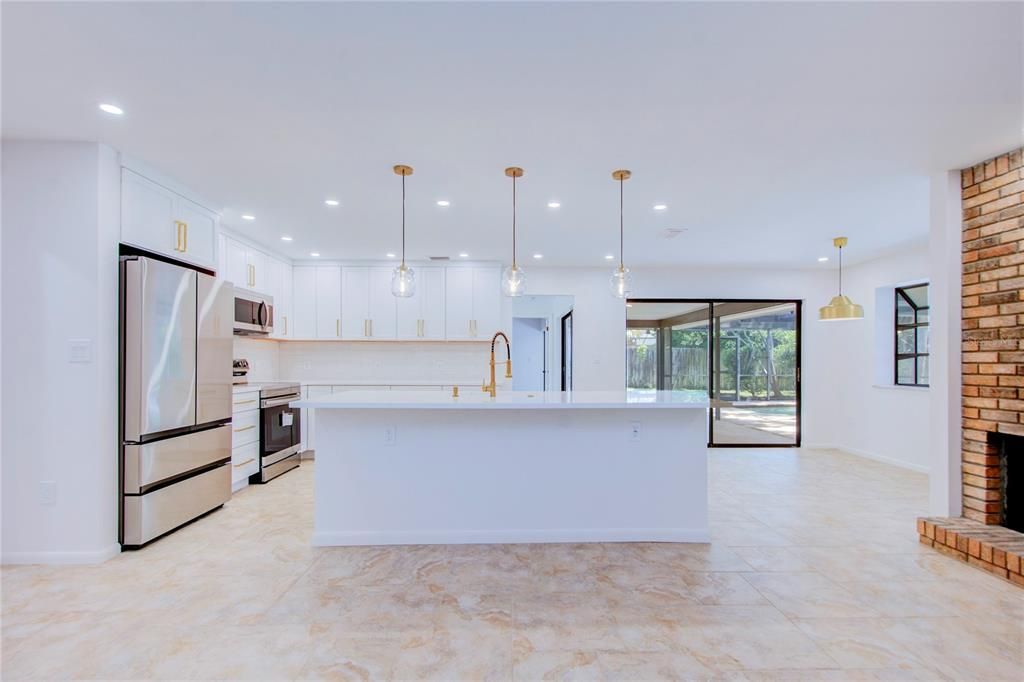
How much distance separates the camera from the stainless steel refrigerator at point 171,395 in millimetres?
2975

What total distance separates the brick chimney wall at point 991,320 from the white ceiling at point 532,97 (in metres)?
0.24

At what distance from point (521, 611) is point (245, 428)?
10.9ft

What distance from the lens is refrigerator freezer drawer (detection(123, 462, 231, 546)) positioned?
9.80 feet

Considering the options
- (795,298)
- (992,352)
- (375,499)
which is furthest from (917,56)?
(795,298)

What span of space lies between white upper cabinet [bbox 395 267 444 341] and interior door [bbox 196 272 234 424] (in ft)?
7.48

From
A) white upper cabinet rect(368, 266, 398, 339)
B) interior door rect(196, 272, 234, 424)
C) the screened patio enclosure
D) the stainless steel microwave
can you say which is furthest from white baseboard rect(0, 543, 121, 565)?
the screened patio enclosure

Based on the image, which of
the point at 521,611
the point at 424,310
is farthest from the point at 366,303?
the point at 521,611

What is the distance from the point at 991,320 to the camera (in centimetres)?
304

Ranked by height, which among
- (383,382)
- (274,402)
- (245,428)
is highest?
(383,382)

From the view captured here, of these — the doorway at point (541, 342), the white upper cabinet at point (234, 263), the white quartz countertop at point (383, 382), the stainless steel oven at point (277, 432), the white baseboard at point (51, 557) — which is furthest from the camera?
the doorway at point (541, 342)

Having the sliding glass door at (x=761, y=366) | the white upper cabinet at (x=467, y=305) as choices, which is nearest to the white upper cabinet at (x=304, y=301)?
the white upper cabinet at (x=467, y=305)

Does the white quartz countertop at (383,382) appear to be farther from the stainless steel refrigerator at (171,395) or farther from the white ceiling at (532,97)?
the white ceiling at (532,97)

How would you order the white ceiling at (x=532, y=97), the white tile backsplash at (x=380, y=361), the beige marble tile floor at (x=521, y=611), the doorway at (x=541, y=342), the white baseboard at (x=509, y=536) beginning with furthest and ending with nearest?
the doorway at (x=541, y=342)
the white tile backsplash at (x=380, y=361)
the white baseboard at (x=509, y=536)
the beige marble tile floor at (x=521, y=611)
the white ceiling at (x=532, y=97)

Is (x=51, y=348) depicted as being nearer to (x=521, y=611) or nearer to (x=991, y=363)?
(x=521, y=611)
